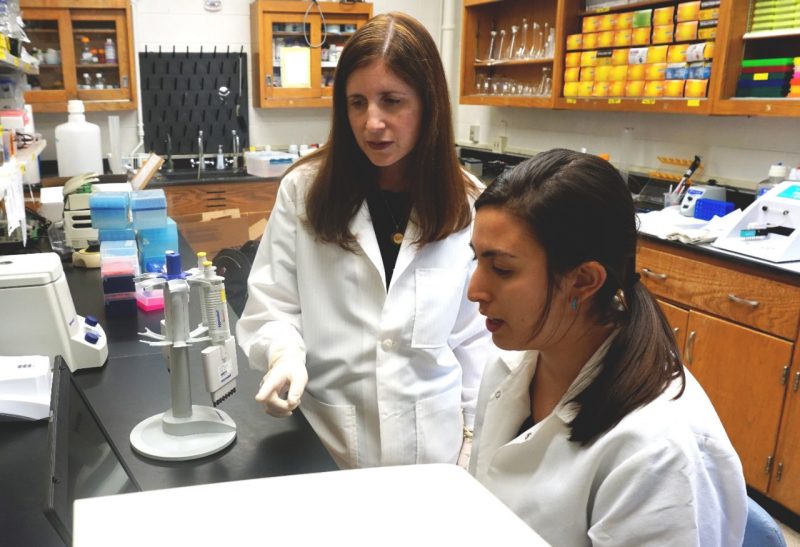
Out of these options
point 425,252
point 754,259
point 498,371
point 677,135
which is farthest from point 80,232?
point 677,135

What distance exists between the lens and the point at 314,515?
1.45 ft

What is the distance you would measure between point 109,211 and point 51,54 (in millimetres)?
2564

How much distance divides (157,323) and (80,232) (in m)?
0.85

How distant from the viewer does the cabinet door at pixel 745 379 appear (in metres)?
2.30

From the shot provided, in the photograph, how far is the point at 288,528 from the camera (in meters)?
0.43

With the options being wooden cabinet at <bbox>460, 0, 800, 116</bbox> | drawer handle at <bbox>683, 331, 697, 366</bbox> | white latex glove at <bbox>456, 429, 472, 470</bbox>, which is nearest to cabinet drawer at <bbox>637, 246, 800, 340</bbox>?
drawer handle at <bbox>683, 331, 697, 366</bbox>

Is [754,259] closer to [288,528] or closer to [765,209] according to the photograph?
[765,209]

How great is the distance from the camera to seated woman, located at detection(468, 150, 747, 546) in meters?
0.80

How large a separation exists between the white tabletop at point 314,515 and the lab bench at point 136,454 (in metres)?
0.44

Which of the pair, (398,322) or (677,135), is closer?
(398,322)

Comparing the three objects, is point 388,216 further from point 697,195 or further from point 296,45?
point 296,45

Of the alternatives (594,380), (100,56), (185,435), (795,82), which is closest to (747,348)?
(795,82)

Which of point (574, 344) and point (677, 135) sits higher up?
point (677, 135)

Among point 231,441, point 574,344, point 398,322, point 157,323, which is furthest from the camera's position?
point 157,323
